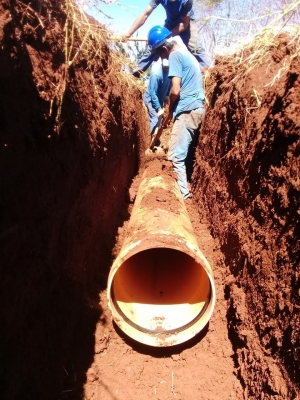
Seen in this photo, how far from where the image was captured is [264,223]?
243 centimetres

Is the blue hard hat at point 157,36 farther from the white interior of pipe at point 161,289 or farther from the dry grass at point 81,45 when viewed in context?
the white interior of pipe at point 161,289

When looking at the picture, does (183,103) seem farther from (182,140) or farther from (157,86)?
(157,86)

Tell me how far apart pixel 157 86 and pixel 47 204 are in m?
4.43

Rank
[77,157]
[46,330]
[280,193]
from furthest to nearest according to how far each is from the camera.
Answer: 1. [77,157]
2. [46,330]
3. [280,193]

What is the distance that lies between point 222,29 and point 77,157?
2.77m

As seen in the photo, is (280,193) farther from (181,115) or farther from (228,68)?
(181,115)

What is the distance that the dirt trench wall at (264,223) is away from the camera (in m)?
2.02

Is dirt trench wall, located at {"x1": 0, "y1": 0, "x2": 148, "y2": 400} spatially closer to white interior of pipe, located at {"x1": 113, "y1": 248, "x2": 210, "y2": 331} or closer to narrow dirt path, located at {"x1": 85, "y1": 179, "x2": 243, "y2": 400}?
narrow dirt path, located at {"x1": 85, "y1": 179, "x2": 243, "y2": 400}

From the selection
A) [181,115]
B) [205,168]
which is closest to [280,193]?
[205,168]

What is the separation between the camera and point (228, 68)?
14.1ft

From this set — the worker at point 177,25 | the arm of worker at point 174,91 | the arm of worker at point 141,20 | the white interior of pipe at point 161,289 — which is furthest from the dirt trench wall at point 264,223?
the worker at point 177,25

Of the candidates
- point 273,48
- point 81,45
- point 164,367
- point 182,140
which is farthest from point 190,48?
point 164,367

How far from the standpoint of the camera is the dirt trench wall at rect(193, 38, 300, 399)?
202 cm

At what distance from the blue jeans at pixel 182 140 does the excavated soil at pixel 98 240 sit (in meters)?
1.06
